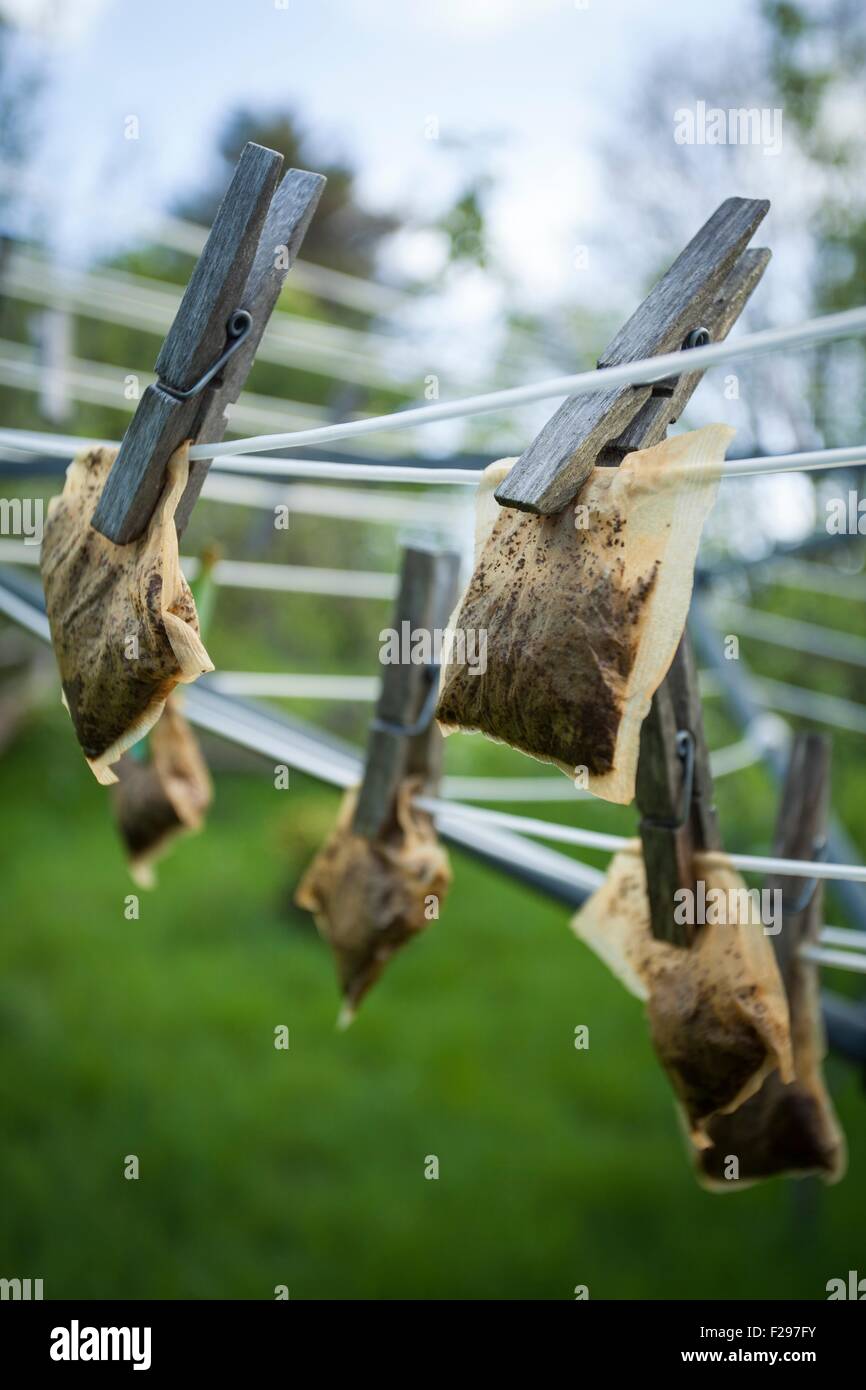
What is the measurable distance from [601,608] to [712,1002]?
40 centimetres

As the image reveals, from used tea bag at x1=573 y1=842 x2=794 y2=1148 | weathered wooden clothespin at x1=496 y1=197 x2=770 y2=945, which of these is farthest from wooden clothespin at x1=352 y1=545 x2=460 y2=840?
weathered wooden clothespin at x1=496 y1=197 x2=770 y2=945

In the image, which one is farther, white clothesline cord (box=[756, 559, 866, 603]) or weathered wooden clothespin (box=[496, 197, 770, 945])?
white clothesline cord (box=[756, 559, 866, 603])

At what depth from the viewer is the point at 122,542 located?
0.81 metres

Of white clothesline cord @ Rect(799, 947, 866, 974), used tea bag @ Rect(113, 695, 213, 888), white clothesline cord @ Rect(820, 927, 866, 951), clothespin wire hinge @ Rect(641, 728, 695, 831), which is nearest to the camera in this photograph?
clothespin wire hinge @ Rect(641, 728, 695, 831)

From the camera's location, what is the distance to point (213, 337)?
0.78 meters

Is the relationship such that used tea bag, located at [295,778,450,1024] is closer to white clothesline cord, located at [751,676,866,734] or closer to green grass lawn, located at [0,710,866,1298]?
green grass lawn, located at [0,710,866,1298]

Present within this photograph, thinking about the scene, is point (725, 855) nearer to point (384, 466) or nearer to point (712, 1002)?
point (712, 1002)

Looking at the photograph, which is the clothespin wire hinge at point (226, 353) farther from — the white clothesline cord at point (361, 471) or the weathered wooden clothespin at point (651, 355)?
the weathered wooden clothespin at point (651, 355)

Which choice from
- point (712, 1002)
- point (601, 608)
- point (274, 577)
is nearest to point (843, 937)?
point (712, 1002)

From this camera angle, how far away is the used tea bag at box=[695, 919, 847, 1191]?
1073 mm

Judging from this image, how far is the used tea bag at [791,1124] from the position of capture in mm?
1073

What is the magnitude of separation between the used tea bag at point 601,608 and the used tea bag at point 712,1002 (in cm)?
29

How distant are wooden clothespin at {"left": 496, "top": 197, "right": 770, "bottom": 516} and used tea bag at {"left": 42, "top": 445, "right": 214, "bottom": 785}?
218mm
